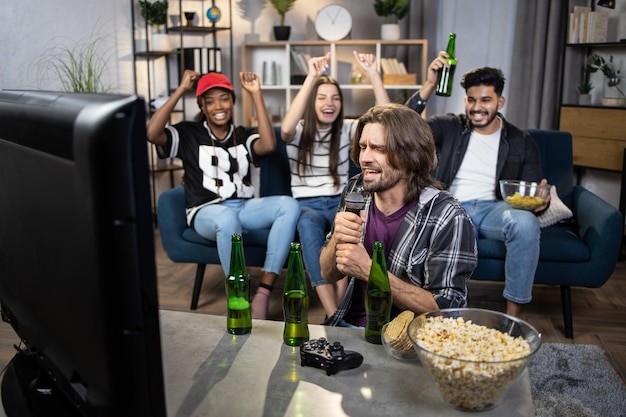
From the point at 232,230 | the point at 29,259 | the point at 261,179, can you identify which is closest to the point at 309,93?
the point at 261,179

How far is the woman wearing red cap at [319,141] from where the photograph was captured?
317 cm

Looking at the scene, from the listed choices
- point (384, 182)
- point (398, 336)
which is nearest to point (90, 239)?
point (398, 336)

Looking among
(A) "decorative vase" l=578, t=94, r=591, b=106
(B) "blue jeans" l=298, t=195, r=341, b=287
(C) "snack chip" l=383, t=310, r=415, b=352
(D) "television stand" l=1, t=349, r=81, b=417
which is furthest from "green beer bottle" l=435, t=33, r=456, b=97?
(D) "television stand" l=1, t=349, r=81, b=417

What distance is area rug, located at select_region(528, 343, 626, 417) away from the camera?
7.14 feet

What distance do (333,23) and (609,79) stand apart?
1.96 meters

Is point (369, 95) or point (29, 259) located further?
point (369, 95)

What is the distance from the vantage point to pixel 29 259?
2.80 feet

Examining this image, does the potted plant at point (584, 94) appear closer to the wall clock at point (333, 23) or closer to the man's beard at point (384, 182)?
the wall clock at point (333, 23)

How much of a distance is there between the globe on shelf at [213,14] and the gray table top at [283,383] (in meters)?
3.88

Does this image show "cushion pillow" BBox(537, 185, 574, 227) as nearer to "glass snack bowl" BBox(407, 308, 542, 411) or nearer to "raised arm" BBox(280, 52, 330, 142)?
"raised arm" BBox(280, 52, 330, 142)

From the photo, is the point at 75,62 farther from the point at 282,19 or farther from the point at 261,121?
the point at 261,121

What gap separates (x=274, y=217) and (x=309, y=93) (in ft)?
2.07

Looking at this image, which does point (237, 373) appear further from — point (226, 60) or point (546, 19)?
point (226, 60)

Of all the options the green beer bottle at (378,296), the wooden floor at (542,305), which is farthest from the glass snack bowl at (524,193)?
the green beer bottle at (378,296)
